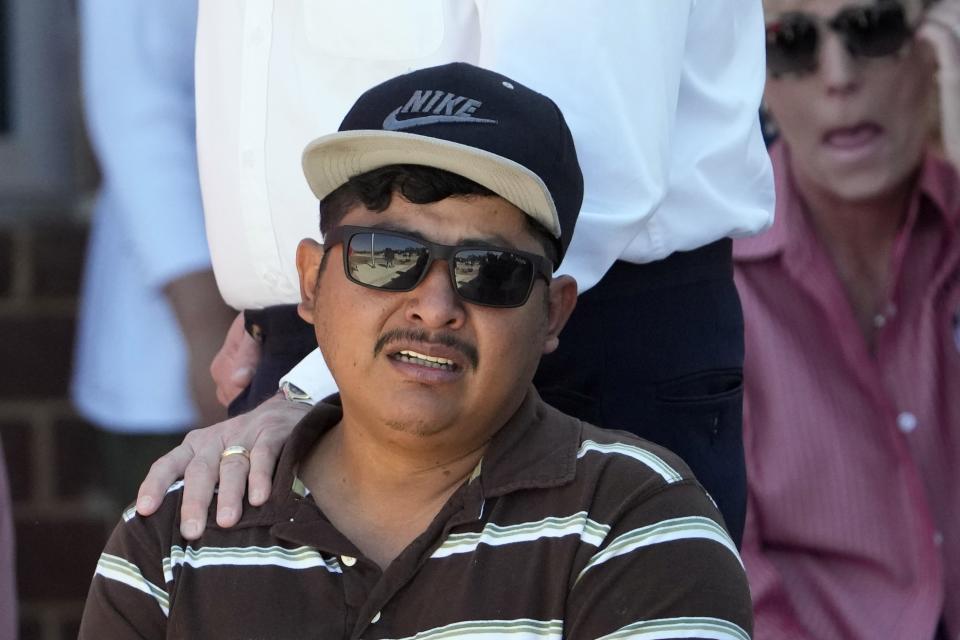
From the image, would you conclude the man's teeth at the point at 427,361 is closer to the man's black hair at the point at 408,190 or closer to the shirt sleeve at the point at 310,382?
the man's black hair at the point at 408,190

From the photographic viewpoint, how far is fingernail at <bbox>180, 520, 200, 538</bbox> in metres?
1.78

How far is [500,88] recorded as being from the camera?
5.85ft

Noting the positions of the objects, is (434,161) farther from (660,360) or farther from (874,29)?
(874,29)

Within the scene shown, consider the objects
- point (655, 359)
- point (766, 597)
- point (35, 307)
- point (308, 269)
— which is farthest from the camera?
point (35, 307)

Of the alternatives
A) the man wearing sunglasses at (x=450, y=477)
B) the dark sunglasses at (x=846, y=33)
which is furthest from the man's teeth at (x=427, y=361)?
the dark sunglasses at (x=846, y=33)

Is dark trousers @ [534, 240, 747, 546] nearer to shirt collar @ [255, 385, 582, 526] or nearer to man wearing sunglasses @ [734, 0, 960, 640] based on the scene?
shirt collar @ [255, 385, 582, 526]

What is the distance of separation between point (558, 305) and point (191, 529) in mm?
500

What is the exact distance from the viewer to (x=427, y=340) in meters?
1.72

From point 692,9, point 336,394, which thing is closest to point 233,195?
point 336,394

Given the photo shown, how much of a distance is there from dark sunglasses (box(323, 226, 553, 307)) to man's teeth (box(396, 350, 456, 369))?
7cm

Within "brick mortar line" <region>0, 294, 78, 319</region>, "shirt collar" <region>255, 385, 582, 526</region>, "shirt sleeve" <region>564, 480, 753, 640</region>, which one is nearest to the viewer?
"shirt sleeve" <region>564, 480, 753, 640</region>

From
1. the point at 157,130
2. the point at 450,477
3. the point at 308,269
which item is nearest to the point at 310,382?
the point at 308,269

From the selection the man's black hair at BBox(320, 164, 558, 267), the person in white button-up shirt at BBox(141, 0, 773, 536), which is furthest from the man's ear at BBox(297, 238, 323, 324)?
the person in white button-up shirt at BBox(141, 0, 773, 536)

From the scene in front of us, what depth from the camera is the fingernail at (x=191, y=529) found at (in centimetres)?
178
